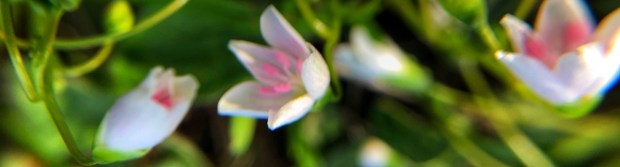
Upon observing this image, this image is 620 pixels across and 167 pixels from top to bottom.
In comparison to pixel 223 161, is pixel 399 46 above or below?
above

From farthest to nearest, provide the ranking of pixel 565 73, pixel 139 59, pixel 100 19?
pixel 100 19 < pixel 139 59 < pixel 565 73

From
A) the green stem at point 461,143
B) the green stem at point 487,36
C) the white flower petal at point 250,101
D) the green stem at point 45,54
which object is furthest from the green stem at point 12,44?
the green stem at point 461,143

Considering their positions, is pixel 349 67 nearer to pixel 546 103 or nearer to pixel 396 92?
pixel 396 92

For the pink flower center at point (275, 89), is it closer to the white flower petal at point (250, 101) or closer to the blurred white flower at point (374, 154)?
the white flower petal at point (250, 101)

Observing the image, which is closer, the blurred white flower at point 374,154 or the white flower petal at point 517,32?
the white flower petal at point 517,32

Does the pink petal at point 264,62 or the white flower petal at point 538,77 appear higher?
the pink petal at point 264,62

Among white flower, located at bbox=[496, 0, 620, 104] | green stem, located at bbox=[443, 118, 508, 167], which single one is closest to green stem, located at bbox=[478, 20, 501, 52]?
white flower, located at bbox=[496, 0, 620, 104]

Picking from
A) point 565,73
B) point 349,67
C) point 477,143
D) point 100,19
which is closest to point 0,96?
point 100,19
